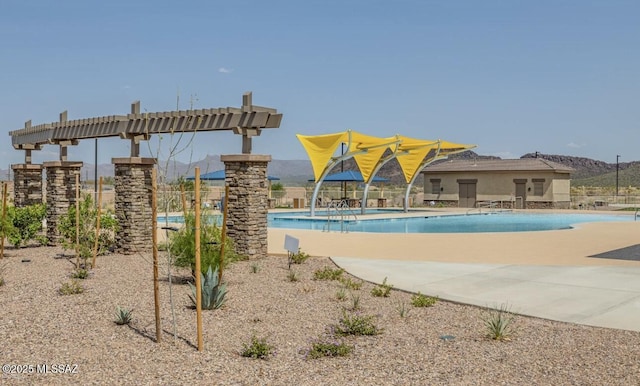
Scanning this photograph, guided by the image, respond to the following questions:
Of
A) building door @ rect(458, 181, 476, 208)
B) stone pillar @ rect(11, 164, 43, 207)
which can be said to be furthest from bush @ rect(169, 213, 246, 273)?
building door @ rect(458, 181, 476, 208)

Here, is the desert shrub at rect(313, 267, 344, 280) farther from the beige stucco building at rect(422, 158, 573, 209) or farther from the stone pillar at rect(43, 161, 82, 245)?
the beige stucco building at rect(422, 158, 573, 209)

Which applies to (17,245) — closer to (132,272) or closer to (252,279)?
(132,272)

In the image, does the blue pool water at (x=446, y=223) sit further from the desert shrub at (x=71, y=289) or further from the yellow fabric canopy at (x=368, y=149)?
the desert shrub at (x=71, y=289)

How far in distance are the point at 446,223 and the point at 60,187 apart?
59.1 feet

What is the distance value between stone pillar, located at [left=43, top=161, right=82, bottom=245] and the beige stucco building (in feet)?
99.1

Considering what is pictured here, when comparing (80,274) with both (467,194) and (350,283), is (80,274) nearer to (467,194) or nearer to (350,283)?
(350,283)

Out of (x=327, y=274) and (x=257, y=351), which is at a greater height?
(x=327, y=274)

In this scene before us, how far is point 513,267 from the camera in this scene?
11.5 meters

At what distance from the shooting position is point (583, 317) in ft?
24.3

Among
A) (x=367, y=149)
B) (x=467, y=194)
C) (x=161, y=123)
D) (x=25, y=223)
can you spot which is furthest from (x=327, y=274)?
(x=467, y=194)

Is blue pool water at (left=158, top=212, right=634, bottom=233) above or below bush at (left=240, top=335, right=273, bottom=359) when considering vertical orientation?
above

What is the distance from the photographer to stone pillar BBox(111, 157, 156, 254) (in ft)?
44.4

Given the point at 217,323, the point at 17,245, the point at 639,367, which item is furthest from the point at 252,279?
the point at 17,245

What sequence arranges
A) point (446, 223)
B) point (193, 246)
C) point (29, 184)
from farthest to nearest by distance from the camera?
point (446, 223) → point (29, 184) → point (193, 246)
